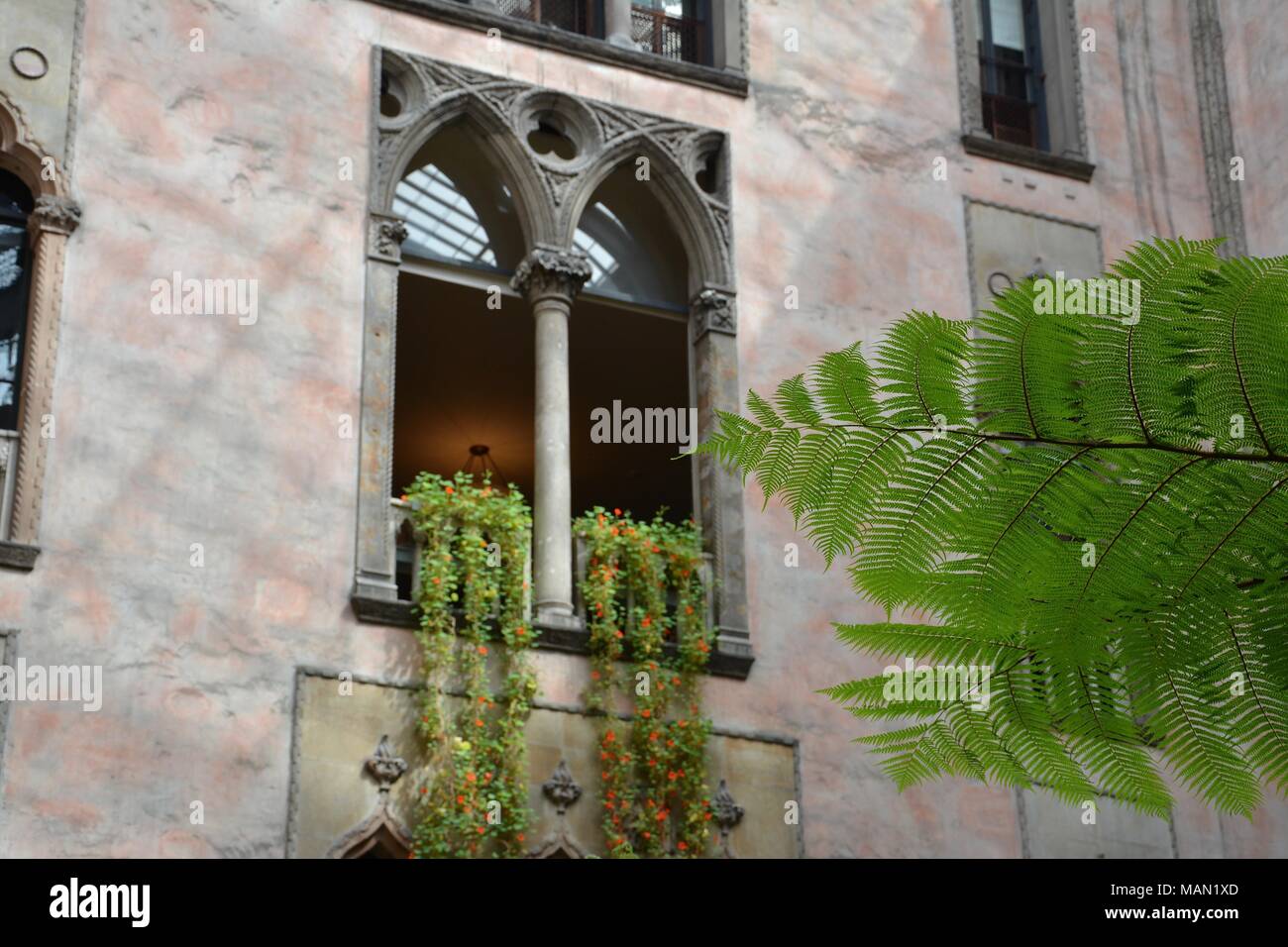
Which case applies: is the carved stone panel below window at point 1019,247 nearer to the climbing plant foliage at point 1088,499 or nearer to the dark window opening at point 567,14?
the dark window opening at point 567,14

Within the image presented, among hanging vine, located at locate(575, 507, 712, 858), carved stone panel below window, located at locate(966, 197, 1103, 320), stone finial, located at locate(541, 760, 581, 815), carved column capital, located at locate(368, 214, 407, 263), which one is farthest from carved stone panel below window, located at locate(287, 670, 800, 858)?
carved stone panel below window, located at locate(966, 197, 1103, 320)

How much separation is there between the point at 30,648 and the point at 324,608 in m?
1.64

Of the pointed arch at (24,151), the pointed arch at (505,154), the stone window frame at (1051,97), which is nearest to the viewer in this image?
the pointed arch at (24,151)

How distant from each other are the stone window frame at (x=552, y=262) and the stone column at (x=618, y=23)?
572mm

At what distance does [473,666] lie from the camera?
38.8 ft

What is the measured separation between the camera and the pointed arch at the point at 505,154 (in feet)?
44.3

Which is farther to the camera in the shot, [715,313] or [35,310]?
[715,313]

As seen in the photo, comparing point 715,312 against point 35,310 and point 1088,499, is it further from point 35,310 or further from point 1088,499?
point 1088,499

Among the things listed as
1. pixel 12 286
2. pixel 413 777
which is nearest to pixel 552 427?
pixel 413 777

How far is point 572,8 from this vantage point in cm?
1482

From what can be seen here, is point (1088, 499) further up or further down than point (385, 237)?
further down

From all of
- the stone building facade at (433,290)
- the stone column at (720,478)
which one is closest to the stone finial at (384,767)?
the stone building facade at (433,290)

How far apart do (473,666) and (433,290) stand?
14.9 ft

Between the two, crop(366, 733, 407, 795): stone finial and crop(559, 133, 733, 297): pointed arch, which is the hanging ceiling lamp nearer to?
crop(559, 133, 733, 297): pointed arch
